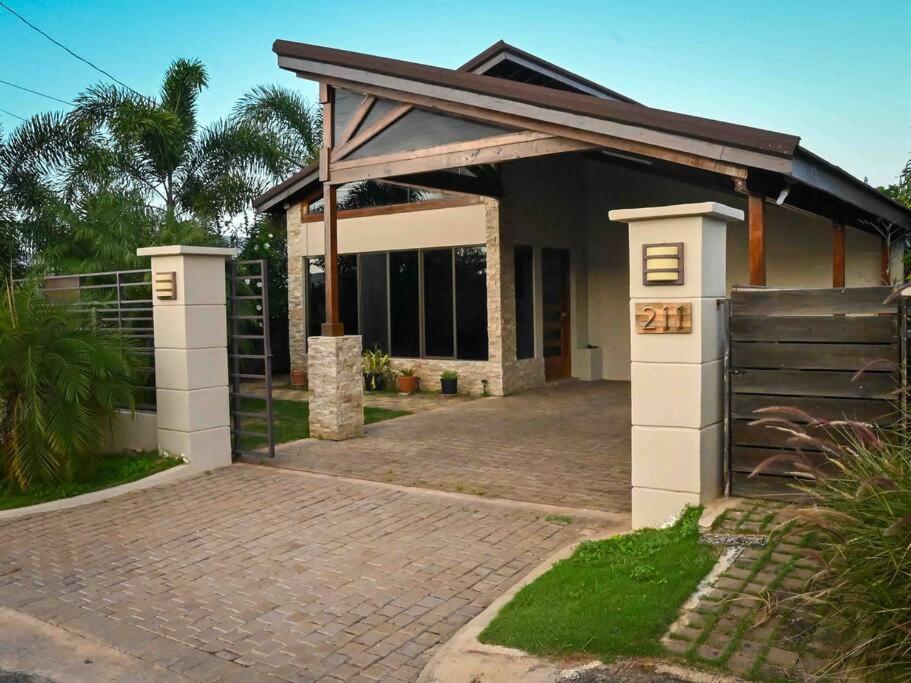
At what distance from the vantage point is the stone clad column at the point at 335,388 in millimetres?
10086

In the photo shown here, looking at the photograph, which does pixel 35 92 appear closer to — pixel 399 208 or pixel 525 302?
pixel 399 208

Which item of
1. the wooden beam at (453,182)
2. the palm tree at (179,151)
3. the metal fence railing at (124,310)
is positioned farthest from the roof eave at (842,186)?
the palm tree at (179,151)

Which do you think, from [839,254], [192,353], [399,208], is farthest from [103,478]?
[839,254]

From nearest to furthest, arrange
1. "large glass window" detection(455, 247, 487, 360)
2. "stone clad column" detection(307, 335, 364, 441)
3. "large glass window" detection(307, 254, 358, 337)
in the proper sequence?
"stone clad column" detection(307, 335, 364, 441) → "large glass window" detection(455, 247, 487, 360) → "large glass window" detection(307, 254, 358, 337)

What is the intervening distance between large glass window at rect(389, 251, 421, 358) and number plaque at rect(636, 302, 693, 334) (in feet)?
31.3

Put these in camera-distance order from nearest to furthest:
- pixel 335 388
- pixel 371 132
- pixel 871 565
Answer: pixel 871 565
pixel 371 132
pixel 335 388

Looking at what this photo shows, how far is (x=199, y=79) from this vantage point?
18.0 m

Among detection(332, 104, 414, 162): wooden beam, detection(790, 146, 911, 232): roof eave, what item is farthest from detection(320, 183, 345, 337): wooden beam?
detection(790, 146, 911, 232): roof eave

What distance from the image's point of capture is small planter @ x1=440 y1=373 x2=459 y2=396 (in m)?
A: 14.3

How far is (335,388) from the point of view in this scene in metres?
10.1

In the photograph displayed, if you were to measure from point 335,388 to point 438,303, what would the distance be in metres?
5.08

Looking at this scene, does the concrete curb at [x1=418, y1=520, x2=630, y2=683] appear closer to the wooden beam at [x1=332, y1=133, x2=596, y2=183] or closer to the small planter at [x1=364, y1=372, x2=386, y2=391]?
the wooden beam at [x1=332, y1=133, x2=596, y2=183]

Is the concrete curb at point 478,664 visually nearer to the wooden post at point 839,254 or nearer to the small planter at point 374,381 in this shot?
the wooden post at point 839,254

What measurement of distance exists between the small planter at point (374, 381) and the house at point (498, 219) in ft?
2.04
